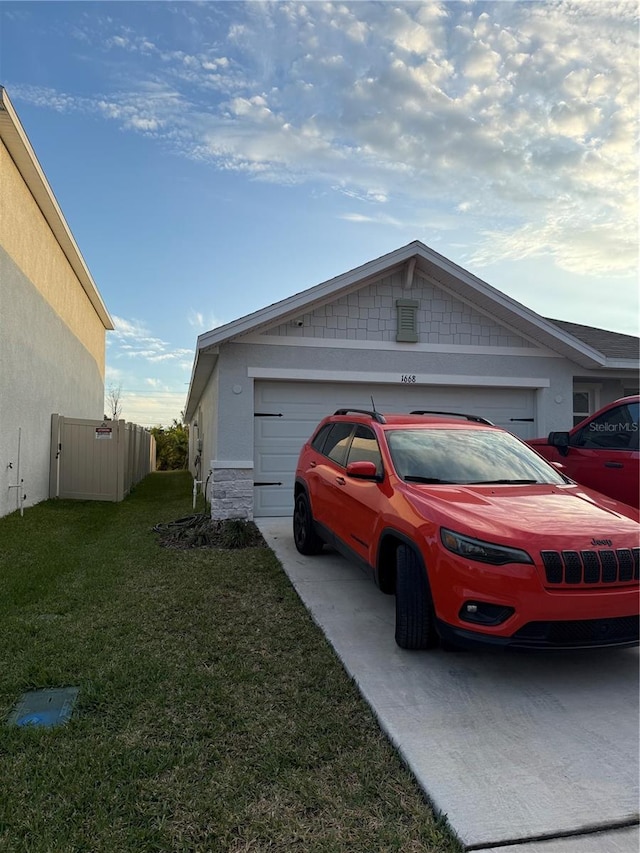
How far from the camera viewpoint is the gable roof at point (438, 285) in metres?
8.71

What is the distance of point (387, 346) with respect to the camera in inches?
383

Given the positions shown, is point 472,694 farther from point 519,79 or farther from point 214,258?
point 214,258

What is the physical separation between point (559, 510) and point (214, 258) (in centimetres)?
1185

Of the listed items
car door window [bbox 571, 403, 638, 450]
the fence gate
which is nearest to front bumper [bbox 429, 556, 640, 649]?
car door window [bbox 571, 403, 638, 450]

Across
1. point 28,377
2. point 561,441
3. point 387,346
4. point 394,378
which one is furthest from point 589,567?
point 28,377

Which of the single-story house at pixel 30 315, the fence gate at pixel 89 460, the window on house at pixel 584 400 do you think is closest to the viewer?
the single-story house at pixel 30 315

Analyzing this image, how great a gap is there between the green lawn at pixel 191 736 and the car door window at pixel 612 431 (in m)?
3.79

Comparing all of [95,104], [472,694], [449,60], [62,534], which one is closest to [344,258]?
[449,60]

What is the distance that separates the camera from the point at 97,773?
2.56 meters

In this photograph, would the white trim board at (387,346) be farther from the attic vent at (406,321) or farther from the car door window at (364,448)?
the car door window at (364,448)

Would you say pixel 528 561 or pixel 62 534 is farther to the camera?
pixel 62 534

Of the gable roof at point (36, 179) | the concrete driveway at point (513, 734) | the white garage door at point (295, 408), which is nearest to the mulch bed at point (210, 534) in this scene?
the white garage door at point (295, 408)

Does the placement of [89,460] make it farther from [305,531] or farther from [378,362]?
[305,531]

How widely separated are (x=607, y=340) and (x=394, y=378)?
18.4ft
